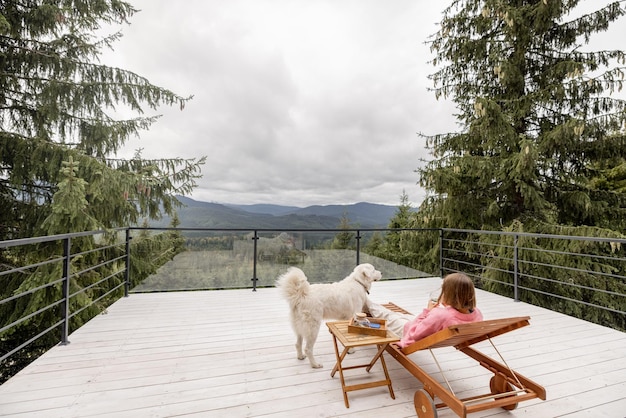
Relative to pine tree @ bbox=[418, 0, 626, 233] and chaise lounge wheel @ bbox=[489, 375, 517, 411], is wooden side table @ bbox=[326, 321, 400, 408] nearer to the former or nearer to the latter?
chaise lounge wheel @ bbox=[489, 375, 517, 411]

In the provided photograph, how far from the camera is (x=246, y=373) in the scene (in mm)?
2205

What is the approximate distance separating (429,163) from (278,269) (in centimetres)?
373

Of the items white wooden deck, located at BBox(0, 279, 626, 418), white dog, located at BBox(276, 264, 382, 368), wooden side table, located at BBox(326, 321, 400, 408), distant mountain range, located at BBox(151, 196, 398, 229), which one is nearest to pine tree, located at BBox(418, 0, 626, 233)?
distant mountain range, located at BBox(151, 196, 398, 229)

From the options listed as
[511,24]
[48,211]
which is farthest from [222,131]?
[511,24]

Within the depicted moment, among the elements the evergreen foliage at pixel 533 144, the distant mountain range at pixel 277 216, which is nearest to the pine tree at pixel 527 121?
the evergreen foliage at pixel 533 144

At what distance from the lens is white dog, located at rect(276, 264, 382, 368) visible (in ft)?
7.39

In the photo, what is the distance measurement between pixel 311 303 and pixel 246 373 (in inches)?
27.9

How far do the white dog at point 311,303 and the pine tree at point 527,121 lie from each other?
158 inches

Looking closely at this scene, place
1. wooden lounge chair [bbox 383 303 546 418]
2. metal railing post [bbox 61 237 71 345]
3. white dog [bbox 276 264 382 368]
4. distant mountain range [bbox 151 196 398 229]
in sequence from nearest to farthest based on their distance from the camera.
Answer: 1. wooden lounge chair [bbox 383 303 546 418]
2. white dog [bbox 276 264 382 368]
3. metal railing post [bbox 61 237 71 345]
4. distant mountain range [bbox 151 196 398 229]

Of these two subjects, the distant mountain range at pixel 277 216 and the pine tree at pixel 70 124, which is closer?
the pine tree at pixel 70 124

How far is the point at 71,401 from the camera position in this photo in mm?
1812

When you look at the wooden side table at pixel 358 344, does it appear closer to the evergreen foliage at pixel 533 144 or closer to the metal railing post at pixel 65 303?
the metal railing post at pixel 65 303

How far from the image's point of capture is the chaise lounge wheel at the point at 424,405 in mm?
1575

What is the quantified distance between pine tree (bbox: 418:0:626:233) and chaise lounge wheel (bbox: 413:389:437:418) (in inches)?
183
